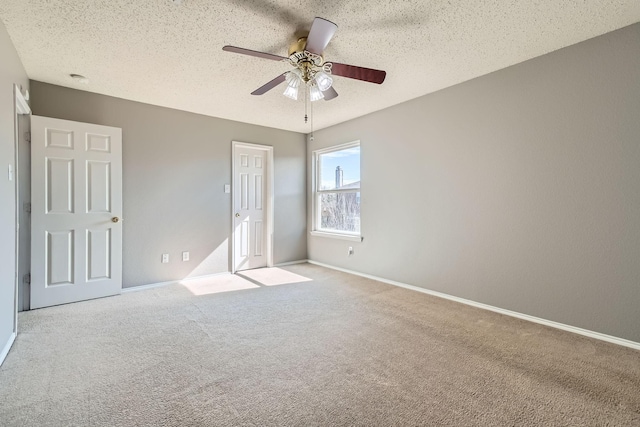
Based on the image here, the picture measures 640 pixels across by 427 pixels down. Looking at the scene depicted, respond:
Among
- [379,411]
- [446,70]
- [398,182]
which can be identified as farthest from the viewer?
[398,182]

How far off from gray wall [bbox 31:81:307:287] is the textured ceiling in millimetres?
342

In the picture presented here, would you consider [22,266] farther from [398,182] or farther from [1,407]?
[398,182]

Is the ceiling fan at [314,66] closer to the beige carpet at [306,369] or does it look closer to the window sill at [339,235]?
the beige carpet at [306,369]

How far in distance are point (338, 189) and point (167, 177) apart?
8.33 feet

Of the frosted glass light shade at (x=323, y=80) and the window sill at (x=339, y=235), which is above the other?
the frosted glass light shade at (x=323, y=80)

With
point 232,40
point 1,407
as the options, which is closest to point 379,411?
point 1,407

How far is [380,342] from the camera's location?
237 centimetres

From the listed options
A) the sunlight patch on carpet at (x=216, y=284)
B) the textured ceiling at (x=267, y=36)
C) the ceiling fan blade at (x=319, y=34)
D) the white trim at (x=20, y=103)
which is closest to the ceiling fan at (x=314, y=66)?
the ceiling fan blade at (x=319, y=34)

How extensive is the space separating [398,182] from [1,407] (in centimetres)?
389

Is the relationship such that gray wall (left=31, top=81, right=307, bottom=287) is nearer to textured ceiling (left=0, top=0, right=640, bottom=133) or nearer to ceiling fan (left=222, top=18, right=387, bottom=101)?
textured ceiling (left=0, top=0, right=640, bottom=133)

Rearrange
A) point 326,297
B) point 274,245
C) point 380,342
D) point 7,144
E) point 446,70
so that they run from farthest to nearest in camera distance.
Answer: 1. point 274,245
2. point 326,297
3. point 446,70
4. point 380,342
5. point 7,144

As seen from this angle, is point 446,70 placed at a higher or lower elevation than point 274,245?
higher

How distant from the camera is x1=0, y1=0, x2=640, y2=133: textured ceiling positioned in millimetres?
2061

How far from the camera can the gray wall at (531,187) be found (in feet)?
7.65
